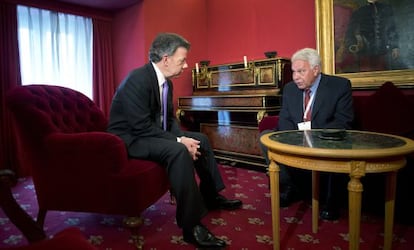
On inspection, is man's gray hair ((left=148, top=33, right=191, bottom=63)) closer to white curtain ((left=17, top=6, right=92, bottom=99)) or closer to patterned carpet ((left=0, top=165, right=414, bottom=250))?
patterned carpet ((left=0, top=165, right=414, bottom=250))

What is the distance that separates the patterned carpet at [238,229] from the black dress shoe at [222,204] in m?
0.06

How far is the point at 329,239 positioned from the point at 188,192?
906 mm

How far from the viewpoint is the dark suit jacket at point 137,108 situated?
6.40 feet

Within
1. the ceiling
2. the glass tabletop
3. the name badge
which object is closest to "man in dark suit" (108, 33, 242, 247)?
the glass tabletop

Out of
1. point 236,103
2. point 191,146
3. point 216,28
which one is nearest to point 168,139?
point 191,146

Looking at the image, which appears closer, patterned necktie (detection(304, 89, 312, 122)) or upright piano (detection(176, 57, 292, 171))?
patterned necktie (detection(304, 89, 312, 122))

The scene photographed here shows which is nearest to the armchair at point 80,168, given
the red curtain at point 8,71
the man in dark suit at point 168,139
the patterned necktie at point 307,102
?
the man in dark suit at point 168,139

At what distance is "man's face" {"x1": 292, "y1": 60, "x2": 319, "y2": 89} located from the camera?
7.28 ft

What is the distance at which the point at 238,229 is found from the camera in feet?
6.58

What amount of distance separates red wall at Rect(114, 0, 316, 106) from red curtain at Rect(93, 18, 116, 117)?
125mm

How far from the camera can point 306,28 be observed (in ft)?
11.9

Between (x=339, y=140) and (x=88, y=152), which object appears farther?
(x=88, y=152)

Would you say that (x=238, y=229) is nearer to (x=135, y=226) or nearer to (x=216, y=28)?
(x=135, y=226)

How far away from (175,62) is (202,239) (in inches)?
46.7
